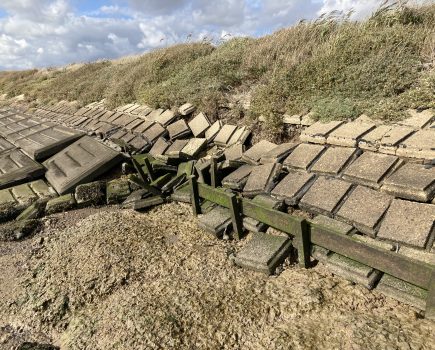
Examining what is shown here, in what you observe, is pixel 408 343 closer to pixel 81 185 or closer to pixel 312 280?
pixel 312 280

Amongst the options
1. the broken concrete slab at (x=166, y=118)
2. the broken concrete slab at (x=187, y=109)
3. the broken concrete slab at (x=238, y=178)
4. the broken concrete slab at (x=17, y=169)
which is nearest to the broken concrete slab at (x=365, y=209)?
the broken concrete slab at (x=238, y=178)

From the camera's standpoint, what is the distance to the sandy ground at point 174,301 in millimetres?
3350

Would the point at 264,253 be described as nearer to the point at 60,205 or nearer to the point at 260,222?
the point at 260,222

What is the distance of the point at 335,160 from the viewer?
529 centimetres

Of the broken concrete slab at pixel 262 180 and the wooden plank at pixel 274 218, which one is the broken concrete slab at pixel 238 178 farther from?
the wooden plank at pixel 274 218

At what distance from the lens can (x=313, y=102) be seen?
7074mm

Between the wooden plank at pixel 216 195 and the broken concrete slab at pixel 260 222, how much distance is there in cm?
38

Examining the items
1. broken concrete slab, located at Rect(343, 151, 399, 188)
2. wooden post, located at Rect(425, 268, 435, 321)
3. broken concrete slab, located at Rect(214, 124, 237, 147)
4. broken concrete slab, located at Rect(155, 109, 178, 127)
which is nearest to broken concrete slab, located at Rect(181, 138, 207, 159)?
broken concrete slab, located at Rect(214, 124, 237, 147)

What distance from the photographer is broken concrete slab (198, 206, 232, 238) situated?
5.20 m

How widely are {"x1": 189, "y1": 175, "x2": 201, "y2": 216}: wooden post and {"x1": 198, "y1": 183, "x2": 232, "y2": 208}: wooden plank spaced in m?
0.08

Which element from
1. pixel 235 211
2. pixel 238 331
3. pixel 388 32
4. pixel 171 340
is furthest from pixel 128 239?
pixel 388 32

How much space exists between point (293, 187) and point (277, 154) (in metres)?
0.93

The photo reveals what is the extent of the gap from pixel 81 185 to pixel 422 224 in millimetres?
6178

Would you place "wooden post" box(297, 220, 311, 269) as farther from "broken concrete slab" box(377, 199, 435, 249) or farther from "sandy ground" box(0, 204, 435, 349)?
"broken concrete slab" box(377, 199, 435, 249)
